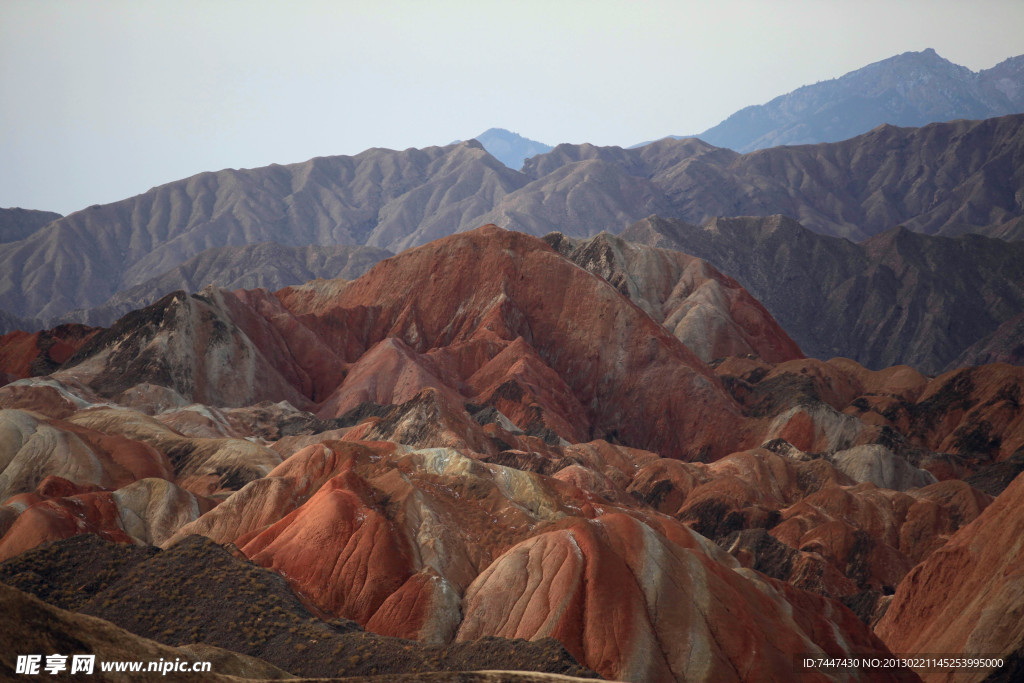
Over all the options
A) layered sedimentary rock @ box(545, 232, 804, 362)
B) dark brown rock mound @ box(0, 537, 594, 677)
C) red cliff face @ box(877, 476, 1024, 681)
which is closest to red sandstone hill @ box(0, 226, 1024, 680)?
layered sedimentary rock @ box(545, 232, 804, 362)

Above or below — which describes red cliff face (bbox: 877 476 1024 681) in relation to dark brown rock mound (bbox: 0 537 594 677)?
below

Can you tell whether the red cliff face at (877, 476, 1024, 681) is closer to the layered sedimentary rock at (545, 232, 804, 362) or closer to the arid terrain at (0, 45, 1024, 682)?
the arid terrain at (0, 45, 1024, 682)

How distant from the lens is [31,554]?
144ft

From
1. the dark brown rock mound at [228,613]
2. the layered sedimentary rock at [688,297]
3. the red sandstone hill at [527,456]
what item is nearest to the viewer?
the dark brown rock mound at [228,613]

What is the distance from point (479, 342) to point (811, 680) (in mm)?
79192

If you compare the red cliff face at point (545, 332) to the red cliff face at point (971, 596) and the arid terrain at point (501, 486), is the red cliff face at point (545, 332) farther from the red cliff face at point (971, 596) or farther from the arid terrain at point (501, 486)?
the red cliff face at point (971, 596)

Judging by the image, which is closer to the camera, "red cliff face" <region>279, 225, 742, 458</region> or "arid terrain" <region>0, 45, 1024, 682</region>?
"arid terrain" <region>0, 45, 1024, 682</region>

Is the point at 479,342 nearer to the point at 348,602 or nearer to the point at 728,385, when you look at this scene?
the point at 728,385

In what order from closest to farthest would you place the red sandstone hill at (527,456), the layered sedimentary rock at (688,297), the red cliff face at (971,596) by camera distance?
the red sandstone hill at (527,456) < the red cliff face at (971,596) < the layered sedimentary rock at (688,297)

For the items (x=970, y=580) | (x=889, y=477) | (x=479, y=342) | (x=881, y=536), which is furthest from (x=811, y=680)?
(x=479, y=342)

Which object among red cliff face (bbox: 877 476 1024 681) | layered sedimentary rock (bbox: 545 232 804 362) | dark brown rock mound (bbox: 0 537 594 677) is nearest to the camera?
dark brown rock mound (bbox: 0 537 594 677)

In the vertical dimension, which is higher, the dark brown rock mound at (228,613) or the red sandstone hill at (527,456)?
the dark brown rock mound at (228,613)

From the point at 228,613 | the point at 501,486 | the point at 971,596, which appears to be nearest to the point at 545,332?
the point at 501,486

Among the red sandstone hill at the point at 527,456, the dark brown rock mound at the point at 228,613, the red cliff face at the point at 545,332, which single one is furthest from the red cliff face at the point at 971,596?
the red cliff face at the point at 545,332
